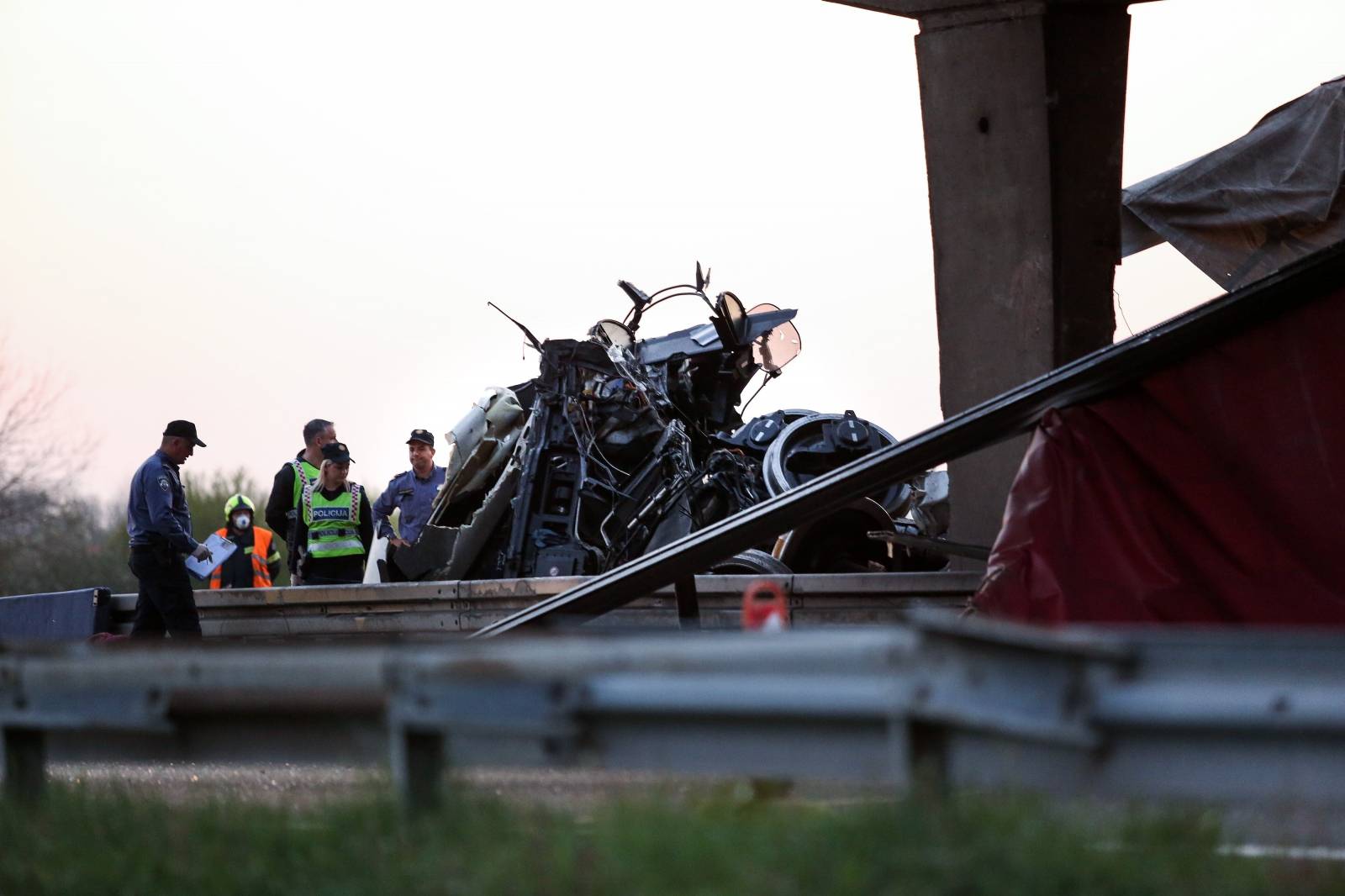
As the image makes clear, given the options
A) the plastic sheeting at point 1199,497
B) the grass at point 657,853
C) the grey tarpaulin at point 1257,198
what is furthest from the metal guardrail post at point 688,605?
the grey tarpaulin at point 1257,198

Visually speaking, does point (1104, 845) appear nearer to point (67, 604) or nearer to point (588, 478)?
point (588, 478)

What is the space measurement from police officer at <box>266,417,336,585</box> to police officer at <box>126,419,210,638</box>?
1248 millimetres

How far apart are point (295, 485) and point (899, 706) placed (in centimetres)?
1230

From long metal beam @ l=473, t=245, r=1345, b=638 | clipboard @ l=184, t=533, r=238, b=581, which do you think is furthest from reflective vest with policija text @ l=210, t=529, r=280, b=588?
long metal beam @ l=473, t=245, r=1345, b=638

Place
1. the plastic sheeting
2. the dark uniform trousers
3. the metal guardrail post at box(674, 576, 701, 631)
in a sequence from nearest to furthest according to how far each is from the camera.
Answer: the plastic sheeting < the metal guardrail post at box(674, 576, 701, 631) < the dark uniform trousers

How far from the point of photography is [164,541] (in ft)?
42.3

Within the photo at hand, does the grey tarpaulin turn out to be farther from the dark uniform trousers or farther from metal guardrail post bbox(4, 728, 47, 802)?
metal guardrail post bbox(4, 728, 47, 802)

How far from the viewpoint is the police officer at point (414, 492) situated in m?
15.4

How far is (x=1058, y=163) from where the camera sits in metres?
12.0

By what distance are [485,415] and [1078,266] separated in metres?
5.30

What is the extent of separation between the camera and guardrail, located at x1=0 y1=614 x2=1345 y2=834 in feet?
8.43

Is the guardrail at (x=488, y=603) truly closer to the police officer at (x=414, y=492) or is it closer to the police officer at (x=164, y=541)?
the police officer at (x=164, y=541)

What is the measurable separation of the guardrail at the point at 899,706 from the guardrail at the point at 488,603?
677cm

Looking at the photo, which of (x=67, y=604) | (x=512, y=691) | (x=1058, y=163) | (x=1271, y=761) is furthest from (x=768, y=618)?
(x=67, y=604)
